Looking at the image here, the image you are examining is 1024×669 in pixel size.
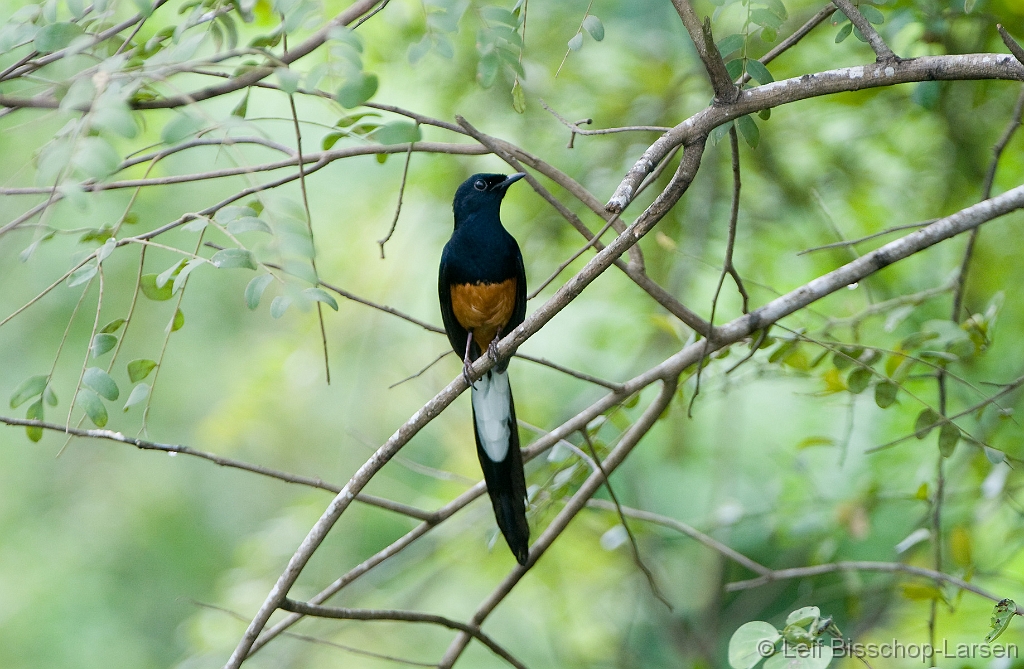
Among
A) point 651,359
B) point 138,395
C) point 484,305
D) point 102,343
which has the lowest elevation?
point 651,359

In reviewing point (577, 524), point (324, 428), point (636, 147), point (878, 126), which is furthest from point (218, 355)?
point (878, 126)

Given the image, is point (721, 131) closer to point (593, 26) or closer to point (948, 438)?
point (593, 26)

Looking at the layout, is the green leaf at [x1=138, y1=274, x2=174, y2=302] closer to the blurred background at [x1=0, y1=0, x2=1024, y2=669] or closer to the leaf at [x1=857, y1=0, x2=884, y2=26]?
the blurred background at [x1=0, y1=0, x2=1024, y2=669]

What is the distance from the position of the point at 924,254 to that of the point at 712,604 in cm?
179

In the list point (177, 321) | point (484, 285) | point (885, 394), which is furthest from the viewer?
point (484, 285)

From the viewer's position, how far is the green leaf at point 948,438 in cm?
199

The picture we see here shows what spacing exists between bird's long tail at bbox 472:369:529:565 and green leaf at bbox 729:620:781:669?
34.7 inches

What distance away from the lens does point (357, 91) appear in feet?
4.28

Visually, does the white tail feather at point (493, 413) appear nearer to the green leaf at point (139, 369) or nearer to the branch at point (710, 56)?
the green leaf at point (139, 369)

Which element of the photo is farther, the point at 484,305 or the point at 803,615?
the point at 484,305

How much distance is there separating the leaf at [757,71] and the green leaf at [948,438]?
921mm

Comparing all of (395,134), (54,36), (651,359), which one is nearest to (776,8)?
(395,134)

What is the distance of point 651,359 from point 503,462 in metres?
1.68

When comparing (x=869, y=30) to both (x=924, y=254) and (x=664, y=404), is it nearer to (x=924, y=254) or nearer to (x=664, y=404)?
(x=664, y=404)
